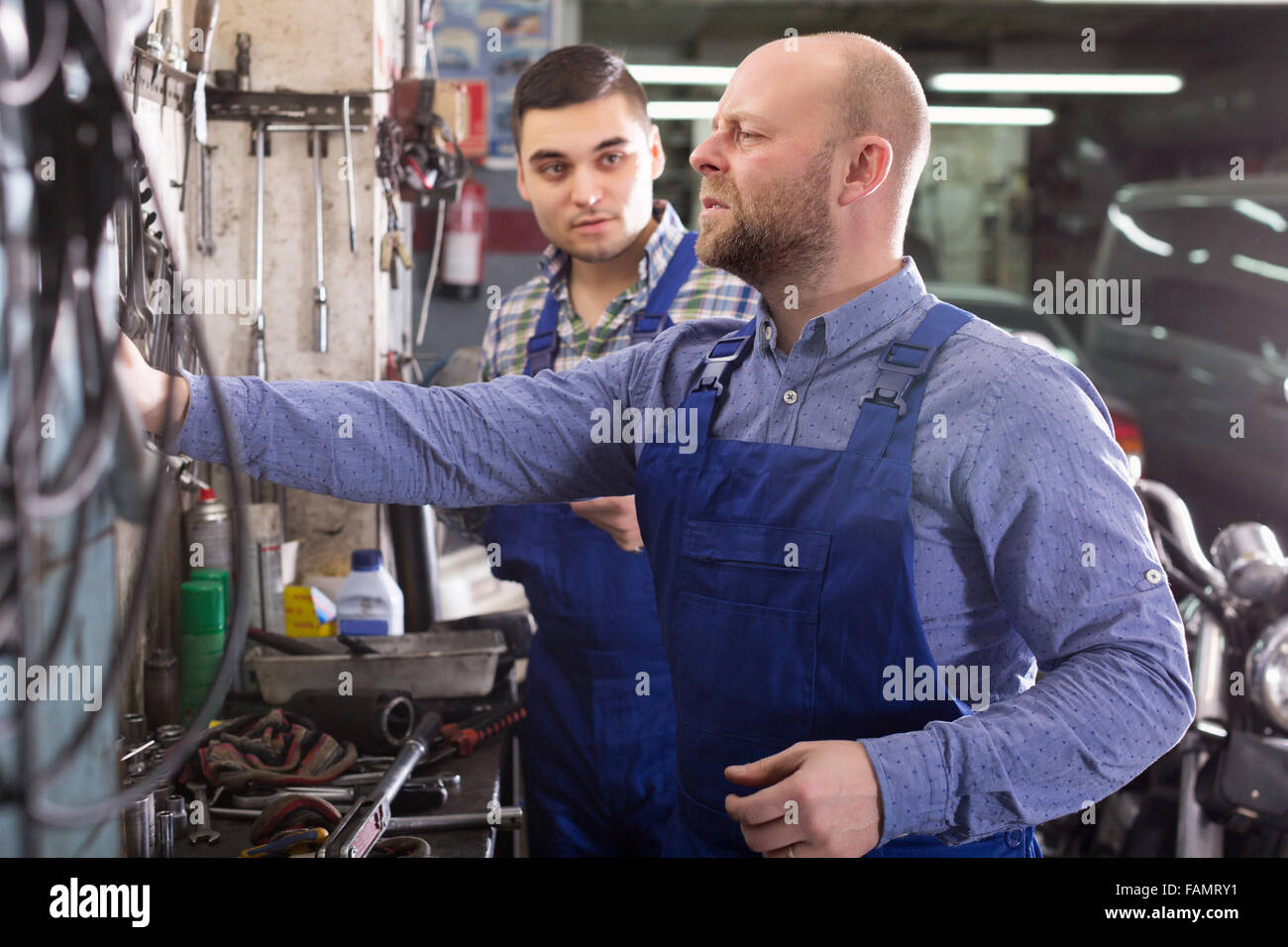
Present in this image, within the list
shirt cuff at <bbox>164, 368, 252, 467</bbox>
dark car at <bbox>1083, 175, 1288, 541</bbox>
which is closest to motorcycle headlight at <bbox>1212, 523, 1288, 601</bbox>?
shirt cuff at <bbox>164, 368, 252, 467</bbox>

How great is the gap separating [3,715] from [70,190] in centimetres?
38

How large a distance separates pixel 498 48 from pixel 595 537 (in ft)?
9.63

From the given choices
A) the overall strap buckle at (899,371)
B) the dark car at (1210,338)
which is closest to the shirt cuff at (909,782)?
the overall strap buckle at (899,371)

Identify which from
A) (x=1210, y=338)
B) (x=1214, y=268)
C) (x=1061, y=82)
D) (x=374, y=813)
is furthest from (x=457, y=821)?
(x=1061, y=82)

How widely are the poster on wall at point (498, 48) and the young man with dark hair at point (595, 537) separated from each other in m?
2.35

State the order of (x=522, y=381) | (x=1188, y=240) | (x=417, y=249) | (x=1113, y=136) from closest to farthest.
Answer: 1. (x=522, y=381)
2. (x=417, y=249)
3. (x=1188, y=240)
4. (x=1113, y=136)

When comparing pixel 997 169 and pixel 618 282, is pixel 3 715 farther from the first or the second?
pixel 997 169

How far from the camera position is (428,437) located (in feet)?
4.59

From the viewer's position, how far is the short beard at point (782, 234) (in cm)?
130

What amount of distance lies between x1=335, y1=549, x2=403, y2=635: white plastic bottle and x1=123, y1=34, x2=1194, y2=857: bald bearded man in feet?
2.67

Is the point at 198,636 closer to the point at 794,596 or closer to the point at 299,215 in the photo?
the point at 299,215
